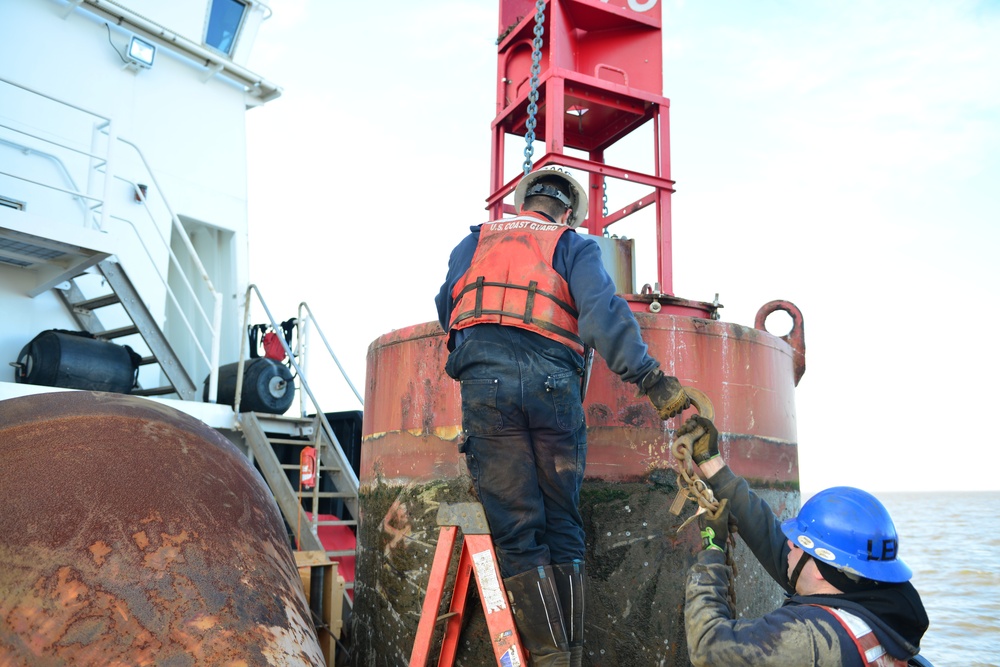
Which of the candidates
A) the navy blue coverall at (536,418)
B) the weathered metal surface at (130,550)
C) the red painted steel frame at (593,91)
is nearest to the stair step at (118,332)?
the red painted steel frame at (593,91)

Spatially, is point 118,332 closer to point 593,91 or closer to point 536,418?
point 593,91

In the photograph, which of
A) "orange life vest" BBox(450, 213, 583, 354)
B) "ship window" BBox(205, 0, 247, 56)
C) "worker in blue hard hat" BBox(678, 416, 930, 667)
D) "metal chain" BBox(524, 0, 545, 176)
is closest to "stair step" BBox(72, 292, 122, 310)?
"ship window" BBox(205, 0, 247, 56)

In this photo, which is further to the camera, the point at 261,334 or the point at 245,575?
the point at 261,334

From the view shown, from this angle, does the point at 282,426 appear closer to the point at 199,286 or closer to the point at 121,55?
the point at 199,286

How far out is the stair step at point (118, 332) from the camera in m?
7.84

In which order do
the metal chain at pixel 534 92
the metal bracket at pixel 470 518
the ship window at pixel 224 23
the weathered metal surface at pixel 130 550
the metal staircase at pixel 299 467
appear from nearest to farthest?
1. the weathered metal surface at pixel 130 550
2. the metal bracket at pixel 470 518
3. the metal chain at pixel 534 92
4. the metal staircase at pixel 299 467
5. the ship window at pixel 224 23

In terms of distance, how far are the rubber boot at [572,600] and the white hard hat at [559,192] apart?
1433 mm

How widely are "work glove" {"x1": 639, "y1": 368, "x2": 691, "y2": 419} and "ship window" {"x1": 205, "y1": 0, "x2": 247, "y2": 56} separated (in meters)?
8.82

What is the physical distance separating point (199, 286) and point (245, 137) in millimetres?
1948

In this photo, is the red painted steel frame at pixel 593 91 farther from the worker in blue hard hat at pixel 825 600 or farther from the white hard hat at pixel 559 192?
the worker in blue hard hat at pixel 825 600

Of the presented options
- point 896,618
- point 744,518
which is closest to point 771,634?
point 896,618

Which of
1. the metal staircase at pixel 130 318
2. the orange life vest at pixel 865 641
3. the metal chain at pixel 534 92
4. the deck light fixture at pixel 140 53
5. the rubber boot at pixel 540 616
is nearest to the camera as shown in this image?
the orange life vest at pixel 865 641

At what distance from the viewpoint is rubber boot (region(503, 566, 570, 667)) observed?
283 centimetres

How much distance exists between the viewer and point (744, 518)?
9.22 feet
